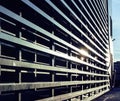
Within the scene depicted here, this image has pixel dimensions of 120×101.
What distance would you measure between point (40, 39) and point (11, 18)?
3538mm

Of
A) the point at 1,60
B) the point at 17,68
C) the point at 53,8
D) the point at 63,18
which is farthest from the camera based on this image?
the point at 63,18

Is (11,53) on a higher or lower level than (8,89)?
higher

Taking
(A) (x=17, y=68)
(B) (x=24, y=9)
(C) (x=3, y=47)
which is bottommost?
(A) (x=17, y=68)

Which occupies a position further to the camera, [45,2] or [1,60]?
[45,2]

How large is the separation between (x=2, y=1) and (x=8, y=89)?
1842mm

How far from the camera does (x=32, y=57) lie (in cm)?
916

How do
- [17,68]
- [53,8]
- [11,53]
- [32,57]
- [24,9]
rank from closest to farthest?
[17,68], [24,9], [11,53], [53,8], [32,57]

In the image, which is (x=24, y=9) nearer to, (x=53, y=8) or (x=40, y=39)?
(x=53, y=8)

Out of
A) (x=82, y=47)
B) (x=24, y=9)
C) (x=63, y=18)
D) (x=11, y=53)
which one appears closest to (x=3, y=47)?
(x=11, y=53)

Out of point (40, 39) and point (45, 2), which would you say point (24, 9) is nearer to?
point (45, 2)

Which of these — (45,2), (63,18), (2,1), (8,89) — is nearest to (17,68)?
(8,89)

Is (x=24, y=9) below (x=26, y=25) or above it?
above

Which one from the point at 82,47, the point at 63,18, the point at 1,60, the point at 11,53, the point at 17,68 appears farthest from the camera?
the point at 82,47

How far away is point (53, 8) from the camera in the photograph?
8.56m
